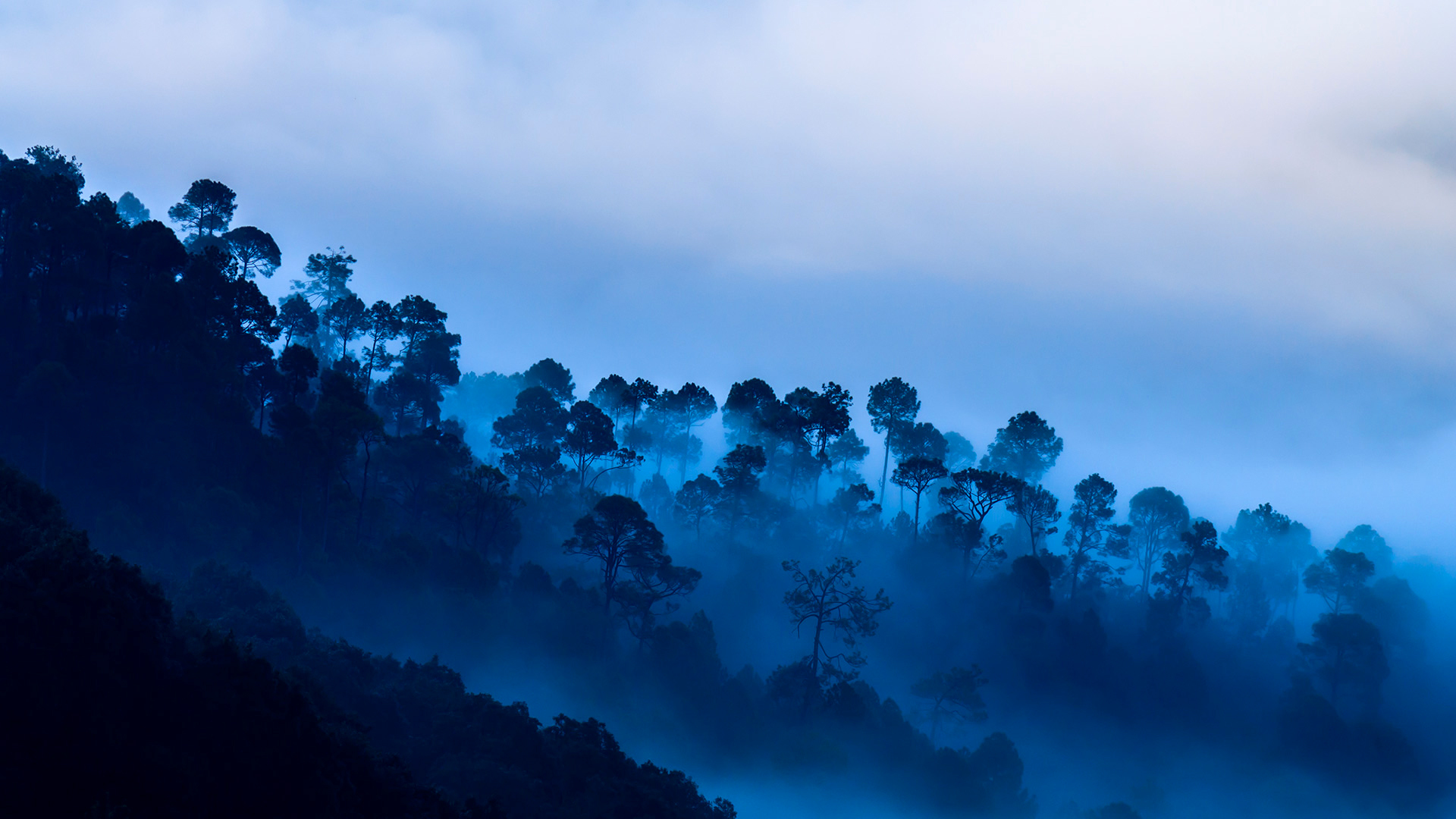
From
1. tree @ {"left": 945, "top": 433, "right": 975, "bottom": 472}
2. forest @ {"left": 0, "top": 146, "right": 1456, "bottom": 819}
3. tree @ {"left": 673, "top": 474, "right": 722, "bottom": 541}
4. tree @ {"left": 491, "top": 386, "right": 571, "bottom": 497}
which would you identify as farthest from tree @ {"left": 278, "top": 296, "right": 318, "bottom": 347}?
tree @ {"left": 945, "top": 433, "right": 975, "bottom": 472}

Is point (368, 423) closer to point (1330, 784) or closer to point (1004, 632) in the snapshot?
point (1004, 632)

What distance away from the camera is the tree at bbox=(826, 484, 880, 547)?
10288 centimetres

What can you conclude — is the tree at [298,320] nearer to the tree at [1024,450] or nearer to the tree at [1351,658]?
the tree at [1024,450]

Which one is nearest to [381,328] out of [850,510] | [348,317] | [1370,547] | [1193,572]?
[348,317]

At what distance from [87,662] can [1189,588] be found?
320 ft

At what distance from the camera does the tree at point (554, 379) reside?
106 meters

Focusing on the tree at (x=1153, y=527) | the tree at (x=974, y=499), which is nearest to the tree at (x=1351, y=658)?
the tree at (x=1153, y=527)

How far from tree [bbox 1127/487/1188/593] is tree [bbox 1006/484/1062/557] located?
14928mm

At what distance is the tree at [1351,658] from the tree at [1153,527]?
1584cm

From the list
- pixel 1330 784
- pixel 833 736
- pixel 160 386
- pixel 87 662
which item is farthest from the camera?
pixel 1330 784

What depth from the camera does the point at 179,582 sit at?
5241 cm

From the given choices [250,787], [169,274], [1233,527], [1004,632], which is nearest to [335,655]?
[250,787]

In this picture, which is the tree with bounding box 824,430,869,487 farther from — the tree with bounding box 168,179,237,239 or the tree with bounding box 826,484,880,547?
the tree with bounding box 168,179,237,239

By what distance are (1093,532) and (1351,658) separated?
2500 cm
